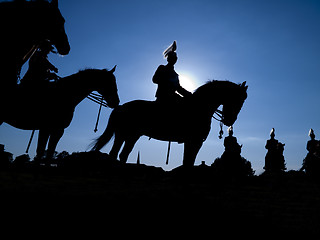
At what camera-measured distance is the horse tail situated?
715 cm

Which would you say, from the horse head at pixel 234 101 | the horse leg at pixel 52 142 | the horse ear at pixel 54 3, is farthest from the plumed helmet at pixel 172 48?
the horse leg at pixel 52 142

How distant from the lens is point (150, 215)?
146 centimetres

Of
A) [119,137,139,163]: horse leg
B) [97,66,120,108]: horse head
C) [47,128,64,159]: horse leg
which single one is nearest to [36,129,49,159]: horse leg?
[47,128,64,159]: horse leg

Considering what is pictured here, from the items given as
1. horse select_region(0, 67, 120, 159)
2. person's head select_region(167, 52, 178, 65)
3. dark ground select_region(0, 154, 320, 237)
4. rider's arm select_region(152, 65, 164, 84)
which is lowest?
dark ground select_region(0, 154, 320, 237)

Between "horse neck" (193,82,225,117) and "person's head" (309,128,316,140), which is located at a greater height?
"person's head" (309,128,316,140)

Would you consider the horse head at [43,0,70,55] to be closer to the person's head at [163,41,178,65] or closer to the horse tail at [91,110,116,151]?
the horse tail at [91,110,116,151]

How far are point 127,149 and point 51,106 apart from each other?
2.54 meters

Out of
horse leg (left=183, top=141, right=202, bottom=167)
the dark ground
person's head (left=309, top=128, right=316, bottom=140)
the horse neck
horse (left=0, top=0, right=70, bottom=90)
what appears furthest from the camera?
person's head (left=309, top=128, right=316, bottom=140)

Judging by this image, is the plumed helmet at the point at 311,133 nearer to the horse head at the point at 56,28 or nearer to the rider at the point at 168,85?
the rider at the point at 168,85

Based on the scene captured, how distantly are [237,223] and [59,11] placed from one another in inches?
201

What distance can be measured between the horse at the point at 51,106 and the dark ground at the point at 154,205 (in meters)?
4.07

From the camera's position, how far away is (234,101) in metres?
6.95

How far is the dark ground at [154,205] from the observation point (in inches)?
53.2

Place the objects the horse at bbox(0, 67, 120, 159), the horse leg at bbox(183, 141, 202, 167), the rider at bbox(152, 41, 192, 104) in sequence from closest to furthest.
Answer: the horse at bbox(0, 67, 120, 159) < the horse leg at bbox(183, 141, 202, 167) < the rider at bbox(152, 41, 192, 104)
